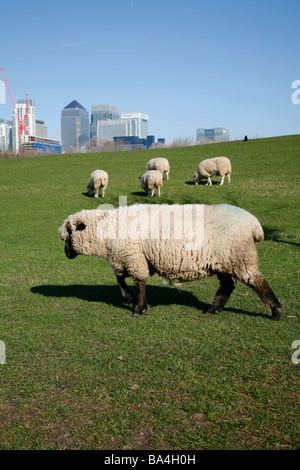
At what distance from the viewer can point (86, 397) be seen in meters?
4.81

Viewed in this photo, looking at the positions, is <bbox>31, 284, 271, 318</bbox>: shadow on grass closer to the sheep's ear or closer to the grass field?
the grass field

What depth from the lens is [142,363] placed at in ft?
18.5

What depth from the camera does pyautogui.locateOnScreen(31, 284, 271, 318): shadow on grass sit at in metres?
8.47

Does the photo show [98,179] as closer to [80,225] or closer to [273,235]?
[273,235]

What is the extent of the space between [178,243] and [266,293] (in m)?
1.78

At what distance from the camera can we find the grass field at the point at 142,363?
4.11 meters

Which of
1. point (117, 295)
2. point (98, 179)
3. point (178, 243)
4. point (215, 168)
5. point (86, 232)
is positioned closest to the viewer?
point (178, 243)

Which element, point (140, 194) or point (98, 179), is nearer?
point (98, 179)

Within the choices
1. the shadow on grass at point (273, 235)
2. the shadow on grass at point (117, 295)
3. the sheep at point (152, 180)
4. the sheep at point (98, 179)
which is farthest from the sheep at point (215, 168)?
the shadow on grass at point (117, 295)

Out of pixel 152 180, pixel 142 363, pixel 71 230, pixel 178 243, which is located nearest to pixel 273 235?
pixel 178 243

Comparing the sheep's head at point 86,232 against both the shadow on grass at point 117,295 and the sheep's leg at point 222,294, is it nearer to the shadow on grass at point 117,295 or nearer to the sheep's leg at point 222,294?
the shadow on grass at point 117,295

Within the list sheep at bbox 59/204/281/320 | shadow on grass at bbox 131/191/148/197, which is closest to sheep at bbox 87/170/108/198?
shadow on grass at bbox 131/191/148/197

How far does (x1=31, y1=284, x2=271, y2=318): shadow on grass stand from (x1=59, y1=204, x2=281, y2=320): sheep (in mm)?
621
